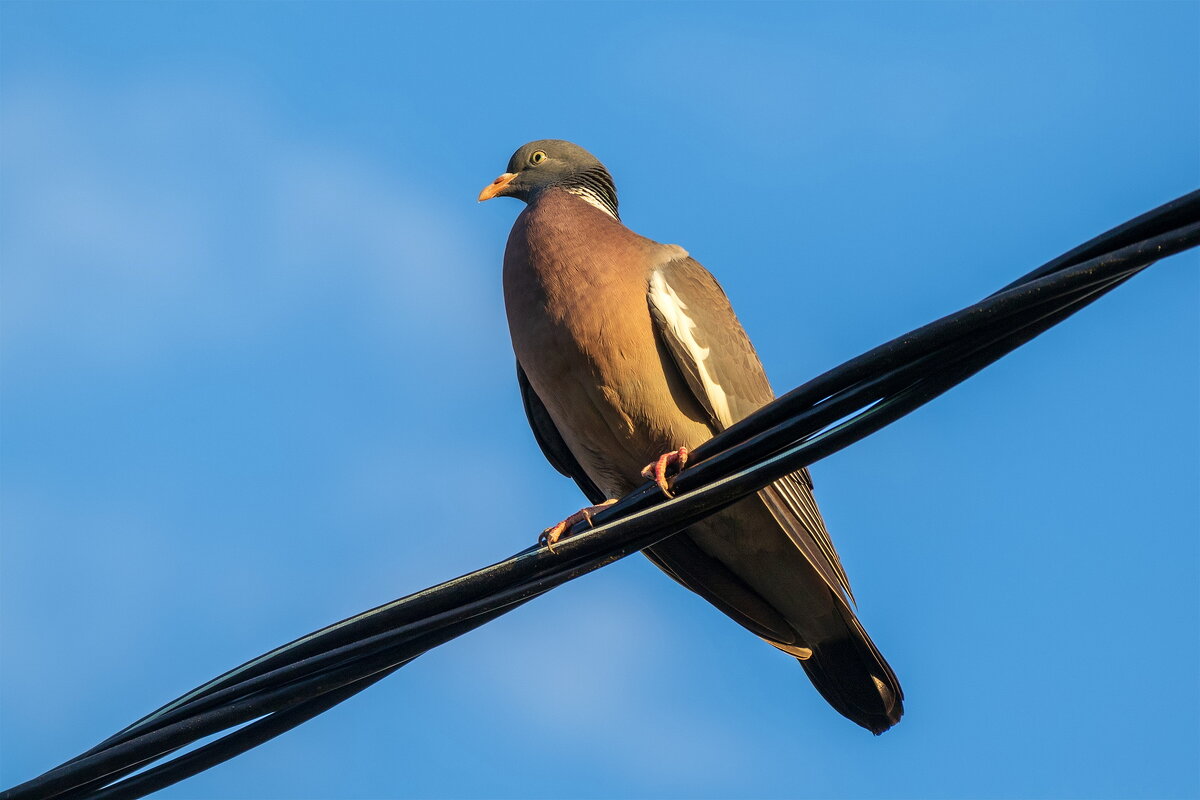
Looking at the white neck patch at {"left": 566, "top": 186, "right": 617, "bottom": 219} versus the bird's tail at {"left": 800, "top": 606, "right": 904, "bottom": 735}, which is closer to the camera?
Answer: the bird's tail at {"left": 800, "top": 606, "right": 904, "bottom": 735}

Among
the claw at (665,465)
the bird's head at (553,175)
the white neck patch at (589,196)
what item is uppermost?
the bird's head at (553,175)

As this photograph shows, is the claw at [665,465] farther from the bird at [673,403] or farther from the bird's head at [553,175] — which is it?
the bird's head at [553,175]

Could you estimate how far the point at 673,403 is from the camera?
4902 millimetres

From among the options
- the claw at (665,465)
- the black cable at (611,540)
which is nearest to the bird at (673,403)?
the claw at (665,465)

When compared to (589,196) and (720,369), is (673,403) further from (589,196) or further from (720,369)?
(589,196)

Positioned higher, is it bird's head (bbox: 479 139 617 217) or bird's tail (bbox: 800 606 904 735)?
bird's head (bbox: 479 139 617 217)

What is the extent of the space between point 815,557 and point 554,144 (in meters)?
2.54

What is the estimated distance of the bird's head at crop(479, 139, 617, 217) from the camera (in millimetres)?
6133

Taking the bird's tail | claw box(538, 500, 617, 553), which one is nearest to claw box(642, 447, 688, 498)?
claw box(538, 500, 617, 553)

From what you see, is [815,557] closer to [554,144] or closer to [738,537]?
[738,537]

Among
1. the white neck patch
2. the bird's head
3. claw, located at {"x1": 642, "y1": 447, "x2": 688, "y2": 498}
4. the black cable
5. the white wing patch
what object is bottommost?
the black cable

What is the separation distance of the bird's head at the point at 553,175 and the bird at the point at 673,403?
0.60m

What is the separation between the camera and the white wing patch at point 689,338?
490 centimetres

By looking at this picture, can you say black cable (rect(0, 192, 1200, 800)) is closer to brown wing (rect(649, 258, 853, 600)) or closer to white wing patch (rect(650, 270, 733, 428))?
brown wing (rect(649, 258, 853, 600))
